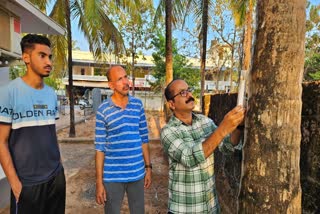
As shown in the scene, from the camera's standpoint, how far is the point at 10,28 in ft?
16.0

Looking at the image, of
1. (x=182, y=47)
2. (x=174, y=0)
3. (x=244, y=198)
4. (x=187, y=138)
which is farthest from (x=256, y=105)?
(x=182, y=47)

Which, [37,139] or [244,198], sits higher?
[37,139]

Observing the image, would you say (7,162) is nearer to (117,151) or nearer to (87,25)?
(117,151)

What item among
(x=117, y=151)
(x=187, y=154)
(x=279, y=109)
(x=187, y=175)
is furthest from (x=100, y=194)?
(x=279, y=109)

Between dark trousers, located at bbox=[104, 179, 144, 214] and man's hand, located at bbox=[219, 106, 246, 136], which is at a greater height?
man's hand, located at bbox=[219, 106, 246, 136]

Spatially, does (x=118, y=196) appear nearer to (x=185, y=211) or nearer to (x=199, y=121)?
(x=185, y=211)

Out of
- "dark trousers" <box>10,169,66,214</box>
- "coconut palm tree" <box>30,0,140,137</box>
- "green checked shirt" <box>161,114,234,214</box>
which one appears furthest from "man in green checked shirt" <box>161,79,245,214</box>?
"coconut palm tree" <box>30,0,140,137</box>

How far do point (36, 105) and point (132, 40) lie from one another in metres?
20.1

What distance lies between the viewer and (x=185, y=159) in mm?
1804

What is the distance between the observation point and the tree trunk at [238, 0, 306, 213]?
1370mm

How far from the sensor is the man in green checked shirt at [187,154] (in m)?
1.87

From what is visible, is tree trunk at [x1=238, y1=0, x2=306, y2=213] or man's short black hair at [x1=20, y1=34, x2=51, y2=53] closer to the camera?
tree trunk at [x1=238, y1=0, x2=306, y2=213]

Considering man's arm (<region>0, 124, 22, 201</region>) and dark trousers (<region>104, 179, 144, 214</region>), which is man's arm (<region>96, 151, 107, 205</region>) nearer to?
dark trousers (<region>104, 179, 144, 214</region>)

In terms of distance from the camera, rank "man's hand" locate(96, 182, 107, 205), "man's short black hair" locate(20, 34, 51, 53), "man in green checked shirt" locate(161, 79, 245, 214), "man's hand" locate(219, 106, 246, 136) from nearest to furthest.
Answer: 1. "man's hand" locate(219, 106, 246, 136)
2. "man in green checked shirt" locate(161, 79, 245, 214)
3. "man's short black hair" locate(20, 34, 51, 53)
4. "man's hand" locate(96, 182, 107, 205)
